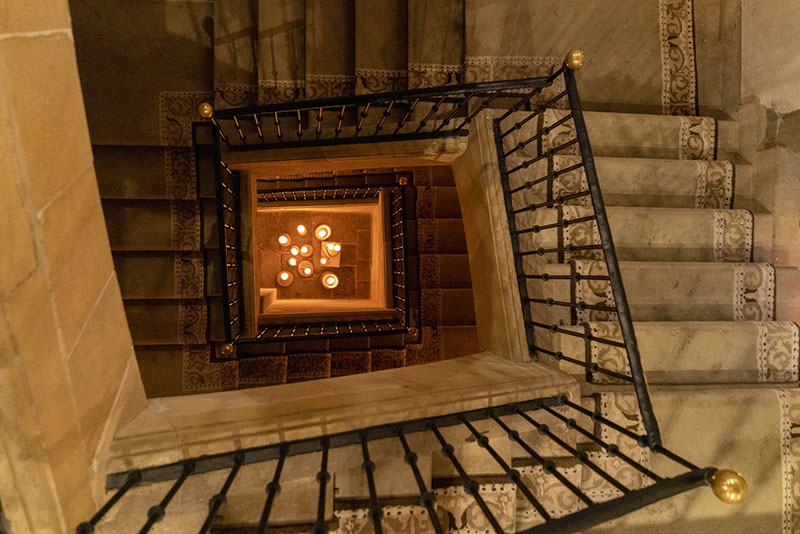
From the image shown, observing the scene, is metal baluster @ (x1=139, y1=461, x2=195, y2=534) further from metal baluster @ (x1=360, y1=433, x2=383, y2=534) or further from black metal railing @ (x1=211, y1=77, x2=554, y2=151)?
black metal railing @ (x1=211, y1=77, x2=554, y2=151)

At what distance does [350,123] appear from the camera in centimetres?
320

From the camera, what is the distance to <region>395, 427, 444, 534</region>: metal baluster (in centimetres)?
101

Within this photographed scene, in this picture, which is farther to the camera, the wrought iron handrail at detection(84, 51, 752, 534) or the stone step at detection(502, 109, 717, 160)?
the stone step at detection(502, 109, 717, 160)

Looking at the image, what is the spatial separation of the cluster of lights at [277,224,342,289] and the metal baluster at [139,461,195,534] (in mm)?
5483

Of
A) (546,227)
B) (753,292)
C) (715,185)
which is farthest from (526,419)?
(715,185)

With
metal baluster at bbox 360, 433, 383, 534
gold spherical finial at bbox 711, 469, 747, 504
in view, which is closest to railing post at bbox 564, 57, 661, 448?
gold spherical finial at bbox 711, 469, 747, 504

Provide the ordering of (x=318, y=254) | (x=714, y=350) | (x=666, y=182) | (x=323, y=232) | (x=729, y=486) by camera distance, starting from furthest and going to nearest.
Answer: (x=318, y=254), (x=323, y=232), (x=666, y=182), (x=714, y=350), (x=729, y=486)

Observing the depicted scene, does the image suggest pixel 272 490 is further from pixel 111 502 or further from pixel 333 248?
pixel 333 248

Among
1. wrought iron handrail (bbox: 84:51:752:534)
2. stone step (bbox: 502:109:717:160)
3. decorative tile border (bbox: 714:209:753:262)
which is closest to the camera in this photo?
wrought iron handrail (bbox: 84:51:752:534)

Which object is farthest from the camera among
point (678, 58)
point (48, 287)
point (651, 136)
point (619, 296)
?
point (678, 58)

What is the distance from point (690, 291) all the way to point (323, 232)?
17.0 feet

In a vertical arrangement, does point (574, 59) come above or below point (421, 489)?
above

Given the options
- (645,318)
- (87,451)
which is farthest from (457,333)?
(87,451)

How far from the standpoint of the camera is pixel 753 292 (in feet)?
7.88
